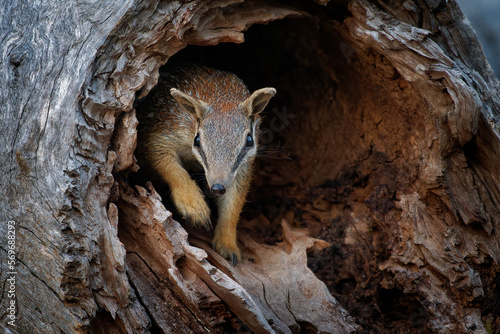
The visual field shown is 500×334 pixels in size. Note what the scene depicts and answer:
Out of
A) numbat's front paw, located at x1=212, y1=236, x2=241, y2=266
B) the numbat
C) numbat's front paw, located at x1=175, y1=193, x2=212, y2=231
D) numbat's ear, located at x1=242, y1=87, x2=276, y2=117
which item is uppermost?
numbat's ear, located at x1=242, y1=87, x2=276, y2=117

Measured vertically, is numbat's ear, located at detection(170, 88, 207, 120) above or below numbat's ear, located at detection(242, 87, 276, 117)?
below

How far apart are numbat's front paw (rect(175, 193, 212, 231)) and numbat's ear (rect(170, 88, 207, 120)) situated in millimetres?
1000

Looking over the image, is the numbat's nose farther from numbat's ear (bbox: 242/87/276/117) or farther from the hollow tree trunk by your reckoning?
numbat's ear (bbox: 242/87/276/117)

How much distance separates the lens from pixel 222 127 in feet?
15.2

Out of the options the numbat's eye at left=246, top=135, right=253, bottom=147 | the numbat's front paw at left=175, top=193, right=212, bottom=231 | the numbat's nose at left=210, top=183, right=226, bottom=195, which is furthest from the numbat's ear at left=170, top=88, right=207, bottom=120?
the numbat's nose at left=210, top=183, right=226, bottom=195

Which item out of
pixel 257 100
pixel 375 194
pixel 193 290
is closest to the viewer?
pixel 193 290

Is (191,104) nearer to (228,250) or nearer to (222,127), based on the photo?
(222,127)

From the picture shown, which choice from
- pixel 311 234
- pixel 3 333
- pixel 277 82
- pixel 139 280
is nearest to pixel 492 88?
pixel 311 234

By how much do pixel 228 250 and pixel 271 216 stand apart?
4.97 ft

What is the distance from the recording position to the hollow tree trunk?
11.4 ft

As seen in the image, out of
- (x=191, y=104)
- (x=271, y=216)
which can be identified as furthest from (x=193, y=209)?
(x=271, y=216)

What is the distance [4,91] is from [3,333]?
2.00m

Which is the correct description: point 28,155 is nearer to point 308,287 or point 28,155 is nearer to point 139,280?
point 139,280

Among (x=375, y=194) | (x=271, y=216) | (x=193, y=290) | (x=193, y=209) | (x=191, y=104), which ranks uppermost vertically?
(x=191, y=104)
